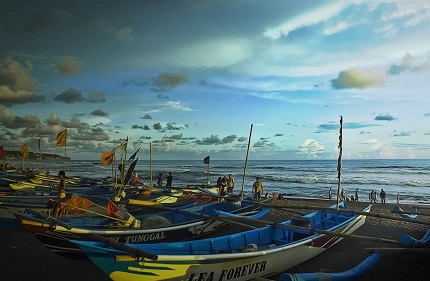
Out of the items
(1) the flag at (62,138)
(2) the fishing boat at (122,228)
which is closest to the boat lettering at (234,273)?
(2) the fishing boat at (122,228)

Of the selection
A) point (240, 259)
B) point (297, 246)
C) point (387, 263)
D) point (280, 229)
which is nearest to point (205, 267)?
point (240, 259)

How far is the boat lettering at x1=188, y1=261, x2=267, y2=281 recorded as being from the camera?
280 inches

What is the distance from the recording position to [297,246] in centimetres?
913

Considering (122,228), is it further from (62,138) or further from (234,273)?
(62,138)

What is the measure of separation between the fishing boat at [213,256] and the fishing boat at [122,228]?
5.50 ft

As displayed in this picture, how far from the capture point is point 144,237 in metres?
10.0

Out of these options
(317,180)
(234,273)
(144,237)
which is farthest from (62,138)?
(317,180)

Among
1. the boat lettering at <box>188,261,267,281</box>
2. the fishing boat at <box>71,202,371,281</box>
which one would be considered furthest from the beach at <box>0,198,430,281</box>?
the boat lettering at <box>188,261,267,281</box>

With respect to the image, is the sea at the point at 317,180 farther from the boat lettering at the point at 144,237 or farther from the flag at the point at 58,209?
the flag at the point at 58,209

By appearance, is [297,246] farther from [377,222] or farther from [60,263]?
[377,222]

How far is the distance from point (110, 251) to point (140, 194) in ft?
41.9

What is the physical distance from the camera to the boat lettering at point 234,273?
7.11 meters

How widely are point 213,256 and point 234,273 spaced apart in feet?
3.18

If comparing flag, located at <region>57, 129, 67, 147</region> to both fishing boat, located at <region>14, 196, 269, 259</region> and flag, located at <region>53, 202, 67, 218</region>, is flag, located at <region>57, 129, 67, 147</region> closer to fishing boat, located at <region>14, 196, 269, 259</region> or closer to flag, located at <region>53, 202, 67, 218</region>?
flag, located at <region>53, 202, 67, 218</region>
